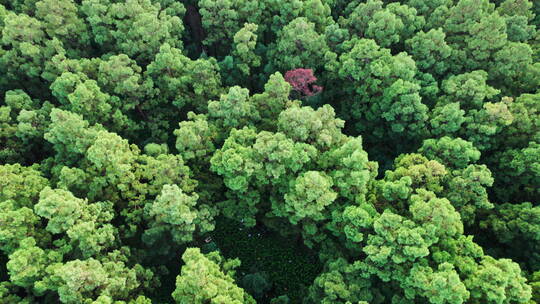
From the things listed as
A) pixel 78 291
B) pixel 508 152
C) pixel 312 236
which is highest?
pixel 508 152

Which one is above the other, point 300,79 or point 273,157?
point 300,79

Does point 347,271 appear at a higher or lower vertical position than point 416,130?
lower

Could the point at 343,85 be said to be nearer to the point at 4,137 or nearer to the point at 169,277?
the point at 169,277

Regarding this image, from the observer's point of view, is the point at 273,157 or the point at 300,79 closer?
the point at 273,157

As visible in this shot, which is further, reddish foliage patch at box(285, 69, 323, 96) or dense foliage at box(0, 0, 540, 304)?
reddish foliage patch at box(285, 69, 323, 96)

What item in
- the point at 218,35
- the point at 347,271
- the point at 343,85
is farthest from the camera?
the point at 218,35

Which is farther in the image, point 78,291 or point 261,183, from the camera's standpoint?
point 261,183

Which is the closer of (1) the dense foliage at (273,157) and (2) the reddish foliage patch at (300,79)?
(1) the dense foliage at (273,157)

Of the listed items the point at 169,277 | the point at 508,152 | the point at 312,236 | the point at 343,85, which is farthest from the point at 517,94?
the point at 169,277
